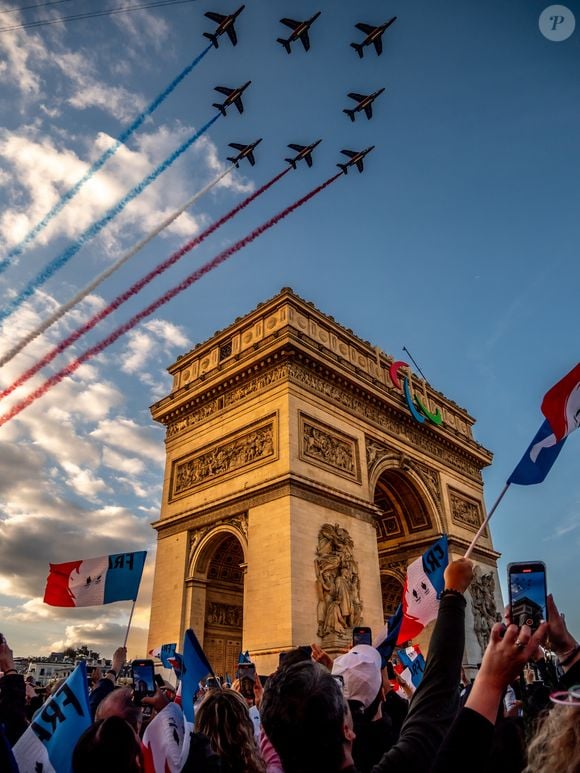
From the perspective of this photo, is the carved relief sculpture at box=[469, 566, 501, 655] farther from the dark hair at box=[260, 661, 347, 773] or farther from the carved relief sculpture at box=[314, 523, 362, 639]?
the dark hair at box=[260, 661, 347, 773]

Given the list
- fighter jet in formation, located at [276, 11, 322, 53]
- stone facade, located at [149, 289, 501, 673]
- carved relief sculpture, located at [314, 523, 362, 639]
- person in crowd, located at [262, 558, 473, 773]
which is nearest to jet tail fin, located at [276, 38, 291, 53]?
fighter jet in formation, located at [276, 11, 322, 53]

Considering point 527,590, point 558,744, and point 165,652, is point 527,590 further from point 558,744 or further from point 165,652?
point 165,652

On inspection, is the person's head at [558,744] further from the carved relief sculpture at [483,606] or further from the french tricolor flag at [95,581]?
the carved relief sculpture at [483,606]

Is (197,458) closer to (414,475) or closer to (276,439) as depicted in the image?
(276,439)

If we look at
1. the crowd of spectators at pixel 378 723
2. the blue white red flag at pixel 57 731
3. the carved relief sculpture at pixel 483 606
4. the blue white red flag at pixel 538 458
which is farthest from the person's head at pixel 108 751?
the carved relief sculpture at pixel 483 606

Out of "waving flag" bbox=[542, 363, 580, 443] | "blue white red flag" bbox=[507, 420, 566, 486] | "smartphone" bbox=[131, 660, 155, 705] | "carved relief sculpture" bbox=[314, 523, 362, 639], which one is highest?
"carved relief sculpture" bbox=[314, 523, 362, 639]

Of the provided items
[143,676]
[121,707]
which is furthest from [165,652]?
[121,707]

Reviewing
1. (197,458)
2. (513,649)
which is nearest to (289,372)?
(197,458)
